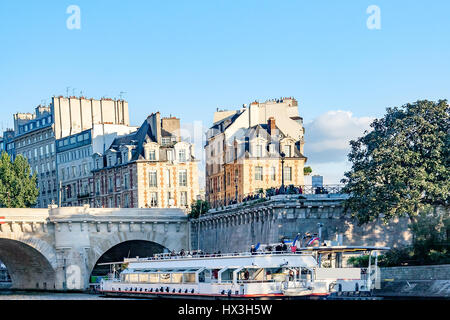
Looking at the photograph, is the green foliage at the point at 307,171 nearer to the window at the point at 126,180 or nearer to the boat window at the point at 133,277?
the window at the point at 126,180

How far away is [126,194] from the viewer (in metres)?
104

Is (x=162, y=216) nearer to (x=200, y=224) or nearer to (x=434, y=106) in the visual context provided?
(x=200, y=224)

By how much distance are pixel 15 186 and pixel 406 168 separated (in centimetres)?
5891

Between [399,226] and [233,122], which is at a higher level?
[233,122]

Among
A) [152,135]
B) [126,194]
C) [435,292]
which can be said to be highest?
[152,135]

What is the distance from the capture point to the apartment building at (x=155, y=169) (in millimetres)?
101875

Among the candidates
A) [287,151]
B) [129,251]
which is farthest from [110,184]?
[287,151]

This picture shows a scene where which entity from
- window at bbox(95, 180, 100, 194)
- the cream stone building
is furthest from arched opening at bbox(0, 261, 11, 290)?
the cream stone building

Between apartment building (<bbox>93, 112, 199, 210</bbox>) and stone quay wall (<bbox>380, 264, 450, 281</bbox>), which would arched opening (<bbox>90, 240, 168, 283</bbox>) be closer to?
apartment building (<bbox>93, 112, 199, 210</bbox>)

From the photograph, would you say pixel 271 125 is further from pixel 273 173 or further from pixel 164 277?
pixel 164 277

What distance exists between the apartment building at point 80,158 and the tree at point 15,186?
3.79 m
